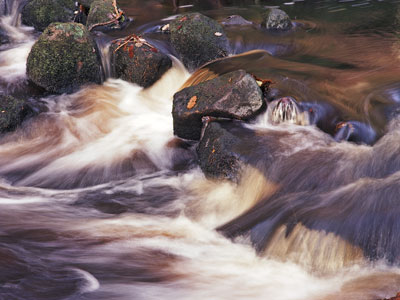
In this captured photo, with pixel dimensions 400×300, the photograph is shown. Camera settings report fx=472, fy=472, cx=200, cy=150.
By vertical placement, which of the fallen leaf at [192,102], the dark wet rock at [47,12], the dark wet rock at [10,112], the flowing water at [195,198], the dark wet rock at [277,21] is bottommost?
the flowing water at [195,198]

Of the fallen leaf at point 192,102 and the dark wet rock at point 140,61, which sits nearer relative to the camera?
the fallen leaf at point 192,102

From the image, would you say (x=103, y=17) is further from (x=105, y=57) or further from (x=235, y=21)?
(x=235, y=21)

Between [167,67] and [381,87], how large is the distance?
118 inches

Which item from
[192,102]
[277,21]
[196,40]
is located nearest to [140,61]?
[196,40]

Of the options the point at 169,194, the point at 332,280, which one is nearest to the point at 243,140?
the point at 169,194

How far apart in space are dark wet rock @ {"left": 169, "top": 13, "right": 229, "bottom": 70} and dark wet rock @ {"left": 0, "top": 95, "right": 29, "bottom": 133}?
259 cm

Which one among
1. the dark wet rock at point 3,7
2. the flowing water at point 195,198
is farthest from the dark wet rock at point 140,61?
the dark wet rock at point 3,7

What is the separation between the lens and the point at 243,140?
4.71 metres

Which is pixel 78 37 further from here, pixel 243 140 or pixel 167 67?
pixel 243 140

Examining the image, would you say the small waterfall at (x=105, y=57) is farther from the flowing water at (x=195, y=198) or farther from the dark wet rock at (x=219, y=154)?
the dark wet rock at (x=219, y=154)

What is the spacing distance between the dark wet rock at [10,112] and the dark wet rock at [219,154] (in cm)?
247

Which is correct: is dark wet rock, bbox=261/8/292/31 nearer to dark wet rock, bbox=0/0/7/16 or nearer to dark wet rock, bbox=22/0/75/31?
dark wet rock, bbox=22/0/75/31

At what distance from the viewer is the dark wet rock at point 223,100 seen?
5.08 meters

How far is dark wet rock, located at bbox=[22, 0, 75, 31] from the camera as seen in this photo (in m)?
9.16
